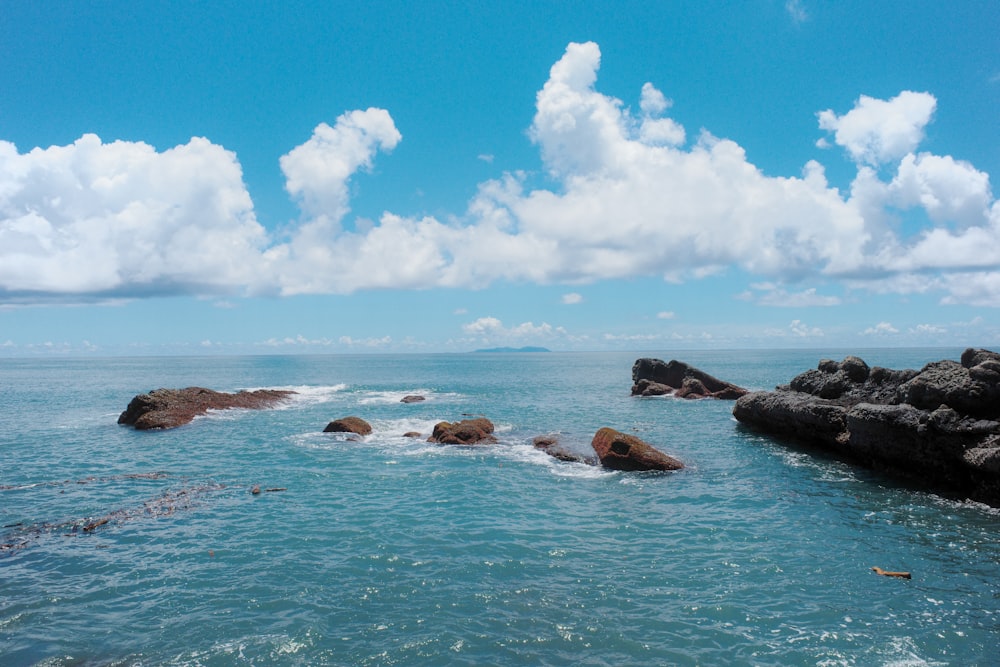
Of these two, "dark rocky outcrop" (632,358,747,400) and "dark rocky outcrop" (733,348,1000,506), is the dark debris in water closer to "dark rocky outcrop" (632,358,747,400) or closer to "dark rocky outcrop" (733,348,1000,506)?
"dark rocky outcrop" (733,348,1000,506)

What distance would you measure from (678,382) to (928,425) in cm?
4377

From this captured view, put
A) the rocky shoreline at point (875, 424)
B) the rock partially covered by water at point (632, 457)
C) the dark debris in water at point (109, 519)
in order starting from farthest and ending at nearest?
1. the rock partially covered by water at point (632, 457)
2. the rocky shoreline at point (875, 424)
3. the dark debris in water at point (109, 519)

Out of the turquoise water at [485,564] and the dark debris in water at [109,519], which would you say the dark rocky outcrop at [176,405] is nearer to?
the turquoise water at [485,564]

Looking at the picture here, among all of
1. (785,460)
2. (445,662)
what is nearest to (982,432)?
(785,460)

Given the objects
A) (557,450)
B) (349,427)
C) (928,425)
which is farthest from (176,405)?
(928,425)

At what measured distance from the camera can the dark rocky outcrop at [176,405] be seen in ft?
130

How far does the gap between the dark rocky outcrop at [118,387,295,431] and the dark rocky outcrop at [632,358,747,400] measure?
41.7 meters

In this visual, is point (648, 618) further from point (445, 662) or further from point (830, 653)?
point (445, 662)

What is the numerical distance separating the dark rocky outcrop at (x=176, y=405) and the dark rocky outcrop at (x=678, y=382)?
41.7 meters

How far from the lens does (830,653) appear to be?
34.9 feet

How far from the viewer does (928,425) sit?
868 inches

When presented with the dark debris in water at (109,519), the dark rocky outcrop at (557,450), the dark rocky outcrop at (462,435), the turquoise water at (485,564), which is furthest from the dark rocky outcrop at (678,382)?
the dark debris in water at (109,519)

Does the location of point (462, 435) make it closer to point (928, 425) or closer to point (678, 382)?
point (928, 425)

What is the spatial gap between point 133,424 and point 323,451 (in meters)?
19.9
